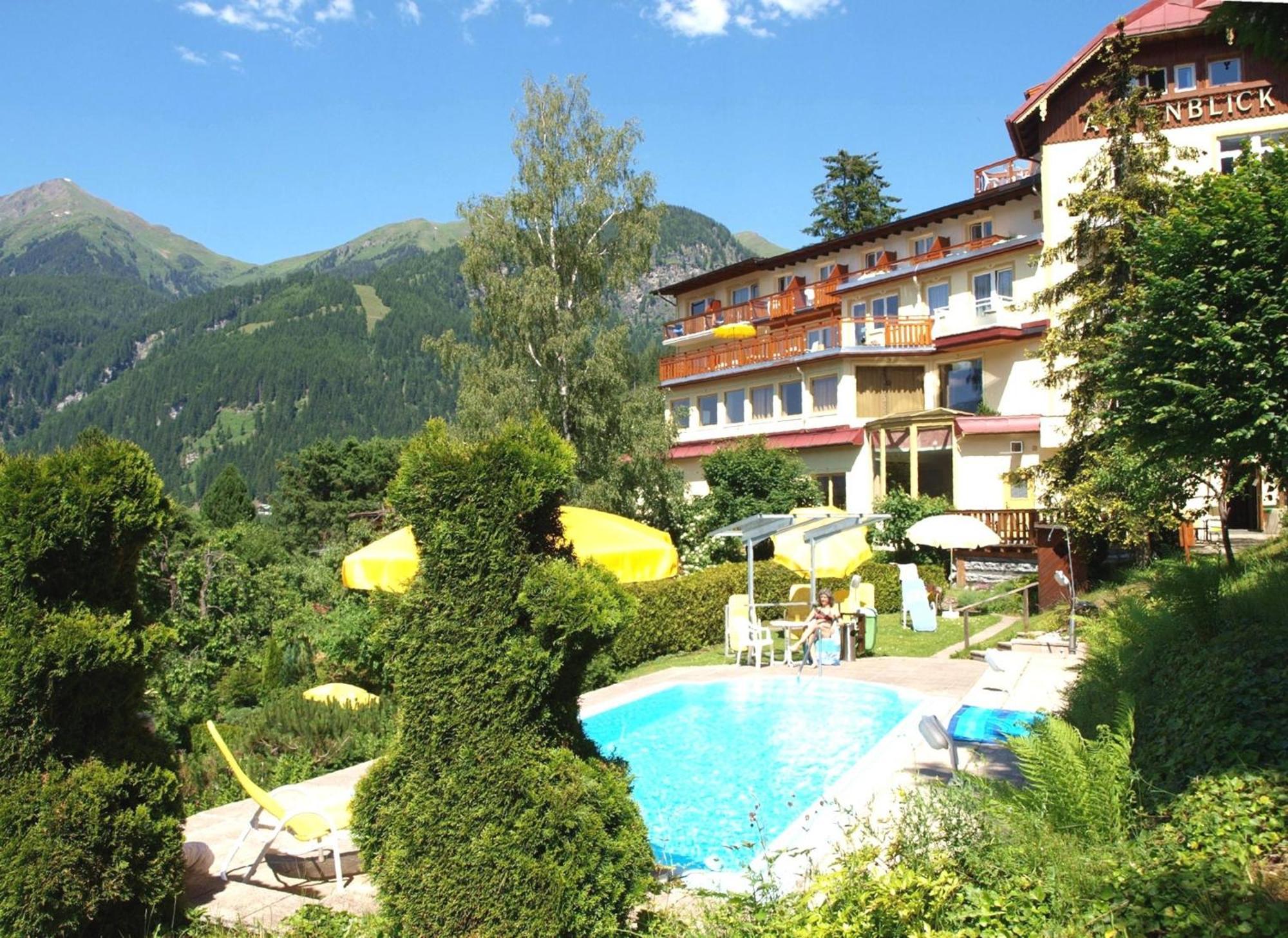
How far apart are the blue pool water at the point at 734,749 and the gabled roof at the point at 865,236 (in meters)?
23.6

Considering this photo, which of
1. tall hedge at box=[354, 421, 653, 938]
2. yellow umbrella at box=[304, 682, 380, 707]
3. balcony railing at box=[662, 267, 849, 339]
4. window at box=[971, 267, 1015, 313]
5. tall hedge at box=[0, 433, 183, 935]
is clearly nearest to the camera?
tall hedge at box=[354, 421, 653, 938]

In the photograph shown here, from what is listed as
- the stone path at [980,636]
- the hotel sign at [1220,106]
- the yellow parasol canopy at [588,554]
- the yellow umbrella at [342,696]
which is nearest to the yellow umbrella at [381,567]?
the yellow parasol canopy at [588,554]

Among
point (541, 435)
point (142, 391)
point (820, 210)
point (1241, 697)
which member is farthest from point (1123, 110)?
point (142, 391)

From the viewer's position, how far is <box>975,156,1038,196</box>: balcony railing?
36250mm

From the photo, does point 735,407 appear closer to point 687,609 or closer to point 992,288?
point 992,288

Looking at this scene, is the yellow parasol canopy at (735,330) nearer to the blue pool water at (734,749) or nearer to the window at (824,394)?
the window at (824,394)

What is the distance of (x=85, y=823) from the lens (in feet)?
17.7

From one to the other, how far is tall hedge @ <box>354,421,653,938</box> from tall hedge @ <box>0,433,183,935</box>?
1.52 meters

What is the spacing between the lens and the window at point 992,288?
107ft

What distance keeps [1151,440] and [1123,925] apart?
6.40 meters

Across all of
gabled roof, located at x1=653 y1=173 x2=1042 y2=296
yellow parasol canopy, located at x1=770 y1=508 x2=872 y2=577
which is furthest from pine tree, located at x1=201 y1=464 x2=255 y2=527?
yellow parasol canopy, located at x1=770 y1=508 x2=872 y2=577

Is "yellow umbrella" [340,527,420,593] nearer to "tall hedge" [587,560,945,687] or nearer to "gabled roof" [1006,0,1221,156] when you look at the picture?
"tall hedge" [587,560,945,687]

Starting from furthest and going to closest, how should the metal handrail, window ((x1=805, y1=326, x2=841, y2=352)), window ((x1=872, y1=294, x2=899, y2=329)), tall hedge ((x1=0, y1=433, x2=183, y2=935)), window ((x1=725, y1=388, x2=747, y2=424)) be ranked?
1. window ((x1=725, y1=388, x2=747, y2=424))
2. window ((x1=872, y1=294, x2=899, y2=329))
3. window ((x1=805, y1=326, x2=841, y2=352))
4. the metal handrail
5. tall hedge ((x1=0, y1=433, x2=183, y2=935))

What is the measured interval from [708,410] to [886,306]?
29.1 feet
